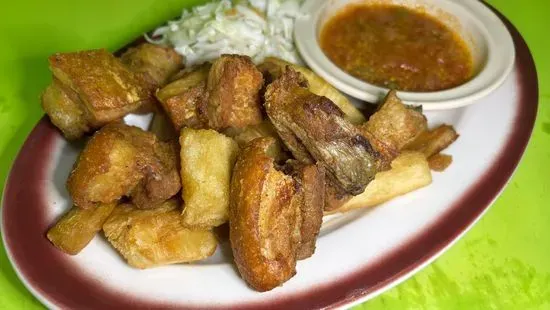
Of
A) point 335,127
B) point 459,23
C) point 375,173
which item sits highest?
point 335,127

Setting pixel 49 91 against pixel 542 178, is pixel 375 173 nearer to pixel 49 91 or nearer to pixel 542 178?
pixel 542 178

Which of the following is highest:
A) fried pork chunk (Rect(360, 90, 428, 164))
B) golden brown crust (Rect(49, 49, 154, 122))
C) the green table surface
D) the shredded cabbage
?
golden brown crust (Rect(49, 49, 154, 122))

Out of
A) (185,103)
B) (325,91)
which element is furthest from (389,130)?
(185,103)

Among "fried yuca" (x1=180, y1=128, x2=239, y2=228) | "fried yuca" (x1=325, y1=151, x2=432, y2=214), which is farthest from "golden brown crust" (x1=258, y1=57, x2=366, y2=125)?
"fried yuca" (x1=180, y1=128, x2=239, y2=228)

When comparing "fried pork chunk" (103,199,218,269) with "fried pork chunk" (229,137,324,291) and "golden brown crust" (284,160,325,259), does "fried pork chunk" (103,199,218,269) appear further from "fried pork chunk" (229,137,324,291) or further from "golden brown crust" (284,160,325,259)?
"golden brown crust" (284,160,325,259)

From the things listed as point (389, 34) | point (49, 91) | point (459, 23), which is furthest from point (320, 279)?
point (459, 23)

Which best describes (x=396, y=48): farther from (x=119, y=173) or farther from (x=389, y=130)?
(x=119, y=173)
